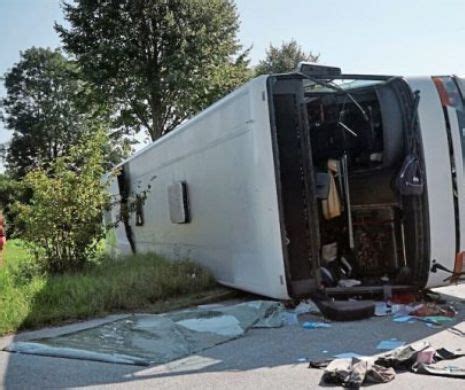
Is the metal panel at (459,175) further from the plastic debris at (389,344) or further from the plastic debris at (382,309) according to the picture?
the plastic debris at (389,344)

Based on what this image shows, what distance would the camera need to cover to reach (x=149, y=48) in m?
21.8

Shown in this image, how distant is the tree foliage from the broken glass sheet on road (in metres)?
2.59

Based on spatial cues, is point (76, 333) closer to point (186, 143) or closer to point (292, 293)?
point (292, 293)

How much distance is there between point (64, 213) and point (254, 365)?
4806mm

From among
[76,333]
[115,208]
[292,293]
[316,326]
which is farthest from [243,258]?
[115,208]

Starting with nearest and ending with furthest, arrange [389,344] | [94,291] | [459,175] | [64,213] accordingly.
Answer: [389,344] → [459,175] → [94,291] → [64,213]

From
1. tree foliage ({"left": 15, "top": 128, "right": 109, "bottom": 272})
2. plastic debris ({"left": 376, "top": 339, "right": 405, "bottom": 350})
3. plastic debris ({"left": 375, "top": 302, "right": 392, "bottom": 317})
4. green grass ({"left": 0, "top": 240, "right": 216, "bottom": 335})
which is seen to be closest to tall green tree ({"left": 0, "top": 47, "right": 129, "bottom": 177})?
tree foliage ({"left": 15, "top": 128, "right": 109, "bottom": 272})

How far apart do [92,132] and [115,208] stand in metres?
1.36

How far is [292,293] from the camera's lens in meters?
5.95

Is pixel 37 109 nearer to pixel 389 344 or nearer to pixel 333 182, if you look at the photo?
pixel 333 182

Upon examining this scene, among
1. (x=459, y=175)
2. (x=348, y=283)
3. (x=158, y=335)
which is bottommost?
(x=158, y=335)

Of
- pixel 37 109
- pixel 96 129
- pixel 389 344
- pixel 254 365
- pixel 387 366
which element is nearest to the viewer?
pixel 387 366

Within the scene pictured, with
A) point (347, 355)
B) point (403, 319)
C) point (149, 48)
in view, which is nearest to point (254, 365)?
point (347, 355)

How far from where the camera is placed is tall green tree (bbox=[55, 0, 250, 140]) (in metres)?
21.2
